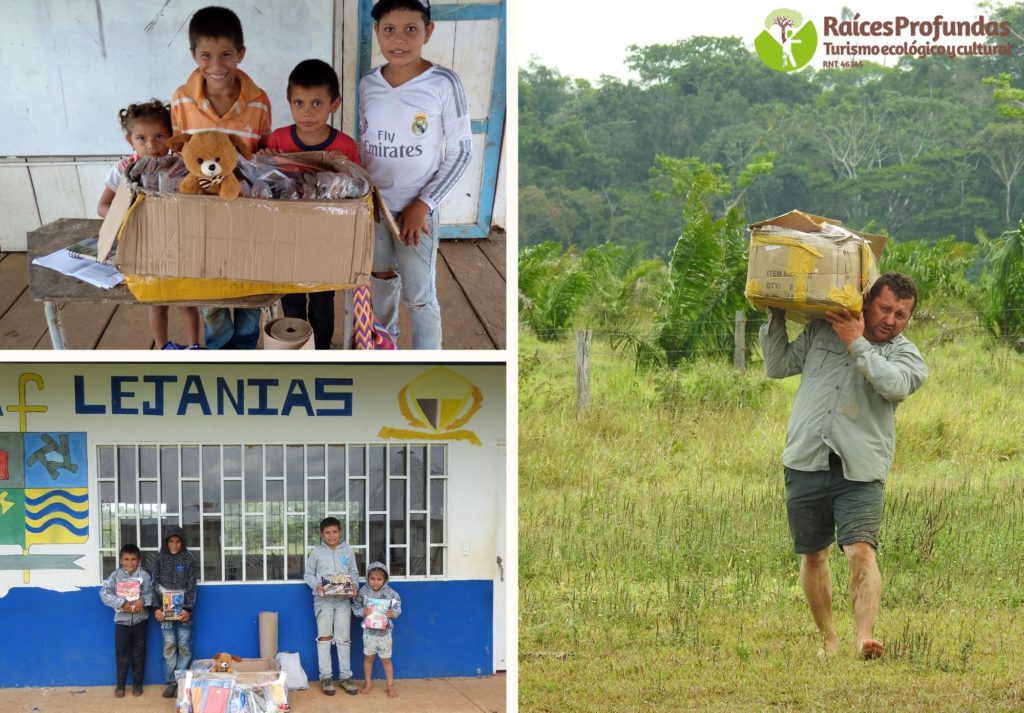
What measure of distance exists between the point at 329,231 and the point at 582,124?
43.5 feet

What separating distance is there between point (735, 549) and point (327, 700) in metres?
2.76

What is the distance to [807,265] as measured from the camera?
5.53 meters

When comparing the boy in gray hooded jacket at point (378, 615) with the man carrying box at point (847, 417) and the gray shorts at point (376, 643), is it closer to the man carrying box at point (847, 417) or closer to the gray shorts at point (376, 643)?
the gray shorts at point (376, 643)

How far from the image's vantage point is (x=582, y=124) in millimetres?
17594

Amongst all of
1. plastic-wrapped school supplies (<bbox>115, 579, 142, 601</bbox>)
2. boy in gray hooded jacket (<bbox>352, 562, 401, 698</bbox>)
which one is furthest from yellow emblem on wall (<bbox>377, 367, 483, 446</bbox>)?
plastic-wrapped school supplies (<bbox>115, 579, 142, 601</bbox>)

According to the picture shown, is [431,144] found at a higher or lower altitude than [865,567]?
higher

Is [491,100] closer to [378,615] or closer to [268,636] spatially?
[378,615]

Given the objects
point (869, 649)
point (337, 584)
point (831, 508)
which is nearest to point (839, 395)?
point (831, 508)

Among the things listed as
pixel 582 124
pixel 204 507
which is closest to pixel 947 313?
pixel 204 507

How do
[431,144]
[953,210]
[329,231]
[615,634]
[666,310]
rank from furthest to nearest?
[953,210] → [666,310] → [615,634] → [431,144] → [329,231]

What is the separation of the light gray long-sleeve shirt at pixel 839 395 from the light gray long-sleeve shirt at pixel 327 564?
2.06 meters

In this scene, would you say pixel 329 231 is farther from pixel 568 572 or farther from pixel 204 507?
pixel 568 572

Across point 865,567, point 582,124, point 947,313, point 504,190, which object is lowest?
point 865,567

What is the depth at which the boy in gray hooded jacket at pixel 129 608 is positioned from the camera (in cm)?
603
